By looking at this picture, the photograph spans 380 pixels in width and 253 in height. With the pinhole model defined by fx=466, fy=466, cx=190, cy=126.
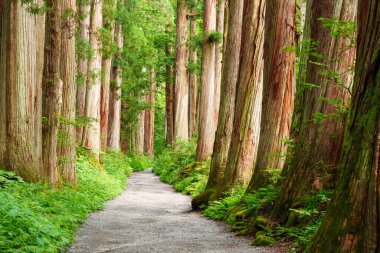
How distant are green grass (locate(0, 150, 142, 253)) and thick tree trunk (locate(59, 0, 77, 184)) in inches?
24.5

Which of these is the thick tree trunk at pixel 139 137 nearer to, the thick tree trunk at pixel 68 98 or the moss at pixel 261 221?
the thick tree trunk at pixel 68 98

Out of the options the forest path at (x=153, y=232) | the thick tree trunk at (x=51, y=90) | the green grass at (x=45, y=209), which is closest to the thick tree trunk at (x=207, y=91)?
the green grass at (x=45, y=209)

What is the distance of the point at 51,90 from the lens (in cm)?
1104

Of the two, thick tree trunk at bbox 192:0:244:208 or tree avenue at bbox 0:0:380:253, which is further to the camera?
thick tree trunk at bbox 192:0:244:208

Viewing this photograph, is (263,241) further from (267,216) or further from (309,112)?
(309,112)

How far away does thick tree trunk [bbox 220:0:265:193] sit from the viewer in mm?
10766

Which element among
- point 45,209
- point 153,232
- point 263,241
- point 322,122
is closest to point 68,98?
point 45,209

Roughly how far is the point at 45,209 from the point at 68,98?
5.07 metres

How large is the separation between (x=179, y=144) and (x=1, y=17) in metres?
15.8

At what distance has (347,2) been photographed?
6.50 m

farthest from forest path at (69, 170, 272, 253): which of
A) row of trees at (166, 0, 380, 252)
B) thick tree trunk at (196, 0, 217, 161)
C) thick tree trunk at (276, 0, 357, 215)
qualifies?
thick tree trunk at (196, 0, 217, 161)

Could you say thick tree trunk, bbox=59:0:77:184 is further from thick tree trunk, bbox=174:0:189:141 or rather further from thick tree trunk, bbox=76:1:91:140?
thick tree trunk, bbox=174:0:189:141

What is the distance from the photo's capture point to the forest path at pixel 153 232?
6.63m

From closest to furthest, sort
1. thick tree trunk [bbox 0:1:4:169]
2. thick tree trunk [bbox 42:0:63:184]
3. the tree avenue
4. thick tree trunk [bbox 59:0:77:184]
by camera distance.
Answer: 1. the tree avenue
2. thick tree trunk [bbox 0:1:4:169]
3. thick tree trunk [bbox 42:0:63:184]
4. thick tree trunk [bbox 59:0:77:184]
